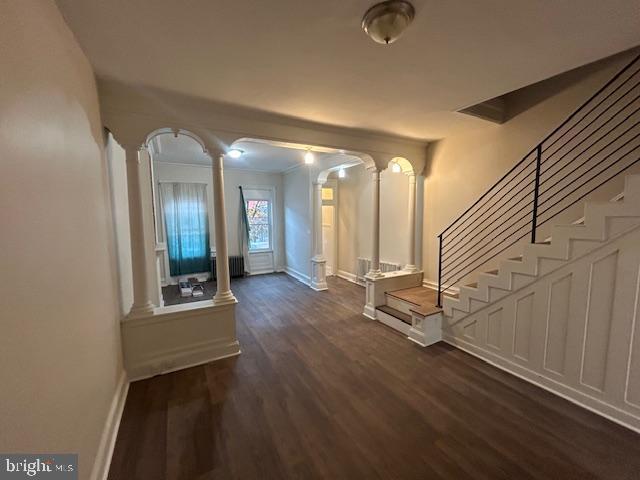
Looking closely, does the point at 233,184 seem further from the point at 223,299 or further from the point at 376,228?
the point at 223,299

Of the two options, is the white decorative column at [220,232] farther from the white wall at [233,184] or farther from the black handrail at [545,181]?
the white wall at [233,184]

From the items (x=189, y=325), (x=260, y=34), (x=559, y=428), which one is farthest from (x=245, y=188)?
(x=559, y=428)

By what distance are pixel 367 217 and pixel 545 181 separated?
10.3 feet

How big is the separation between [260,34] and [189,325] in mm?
2607

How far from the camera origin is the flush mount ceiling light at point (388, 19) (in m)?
1.40

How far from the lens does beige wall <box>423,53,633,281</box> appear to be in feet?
8.49

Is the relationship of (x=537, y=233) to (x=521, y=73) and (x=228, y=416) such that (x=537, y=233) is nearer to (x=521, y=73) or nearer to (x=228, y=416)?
(x=521, y=73)

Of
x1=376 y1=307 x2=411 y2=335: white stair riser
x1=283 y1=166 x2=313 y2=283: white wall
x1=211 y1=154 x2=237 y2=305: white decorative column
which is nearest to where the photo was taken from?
x1=211 y1=154 x2=237 y2=305: white decorative column

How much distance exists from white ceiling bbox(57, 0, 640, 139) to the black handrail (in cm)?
63

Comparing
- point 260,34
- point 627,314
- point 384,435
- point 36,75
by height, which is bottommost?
point 384,435

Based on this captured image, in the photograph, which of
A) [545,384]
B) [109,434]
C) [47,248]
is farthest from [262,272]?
[47,248]

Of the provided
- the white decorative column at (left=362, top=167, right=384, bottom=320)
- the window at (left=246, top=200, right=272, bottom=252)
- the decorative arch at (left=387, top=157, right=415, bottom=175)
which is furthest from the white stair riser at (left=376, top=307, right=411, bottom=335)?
the window at (left=246, top=200, right=272, bottom=252)

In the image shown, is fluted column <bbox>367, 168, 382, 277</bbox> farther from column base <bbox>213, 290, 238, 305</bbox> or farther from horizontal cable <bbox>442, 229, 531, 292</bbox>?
column base <bbox>213, 290, 238, 305</bbox>

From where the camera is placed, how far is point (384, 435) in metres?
1.89
